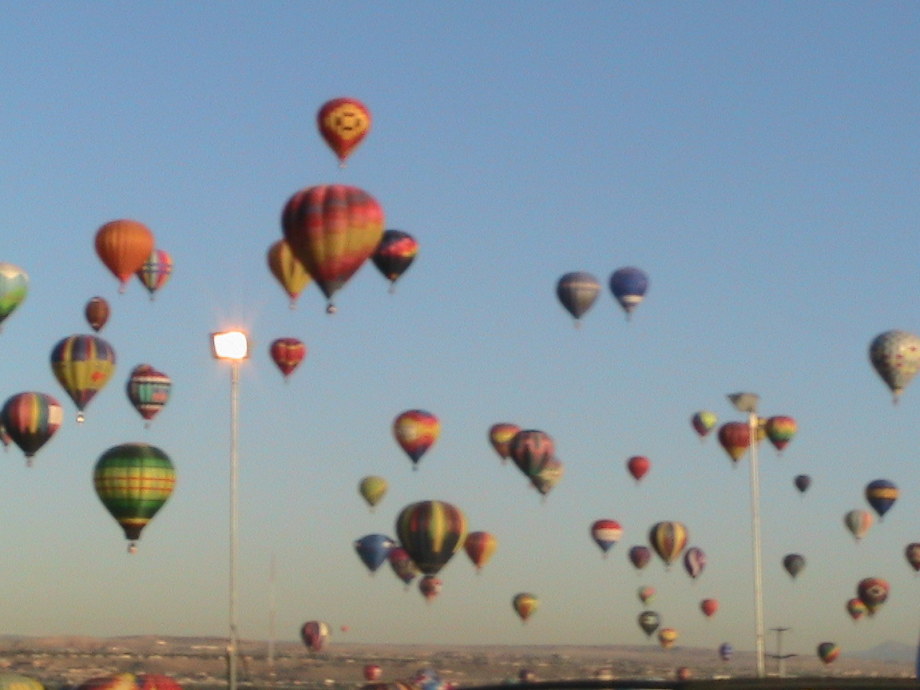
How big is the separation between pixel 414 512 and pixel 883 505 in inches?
1229

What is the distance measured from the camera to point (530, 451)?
281 ft

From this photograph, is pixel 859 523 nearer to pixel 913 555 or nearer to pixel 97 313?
pixel 913 555

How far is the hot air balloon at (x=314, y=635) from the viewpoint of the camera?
11038 centimetres

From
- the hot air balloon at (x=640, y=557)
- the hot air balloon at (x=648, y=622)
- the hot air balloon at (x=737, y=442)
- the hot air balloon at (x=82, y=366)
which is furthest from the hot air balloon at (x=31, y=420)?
the hot air balloon at (x=648, y=622)

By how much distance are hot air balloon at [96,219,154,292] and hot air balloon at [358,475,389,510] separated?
83.3 feet

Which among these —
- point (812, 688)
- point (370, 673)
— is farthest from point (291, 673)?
point (812, 688)

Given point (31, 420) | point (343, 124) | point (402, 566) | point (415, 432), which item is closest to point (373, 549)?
point (402, 566)

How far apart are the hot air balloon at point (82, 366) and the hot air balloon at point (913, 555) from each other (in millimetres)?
48252

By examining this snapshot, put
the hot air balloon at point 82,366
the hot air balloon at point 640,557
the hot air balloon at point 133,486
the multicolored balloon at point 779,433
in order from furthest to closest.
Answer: the hot air balloon at point 640,557, the multicolored balloon at point 779,433, the hot air balloon at point 82,366, the hot air balloon at point 133,486

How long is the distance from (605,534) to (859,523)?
14114 millimetres

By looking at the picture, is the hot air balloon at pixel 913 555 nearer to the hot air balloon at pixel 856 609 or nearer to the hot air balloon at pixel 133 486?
the hot air balloon at pixel 856 609

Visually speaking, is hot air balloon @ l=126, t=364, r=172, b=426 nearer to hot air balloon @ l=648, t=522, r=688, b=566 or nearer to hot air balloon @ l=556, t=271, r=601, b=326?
hot air balloon @ l=556, t=271, r=601, b=326

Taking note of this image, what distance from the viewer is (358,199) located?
176 ft

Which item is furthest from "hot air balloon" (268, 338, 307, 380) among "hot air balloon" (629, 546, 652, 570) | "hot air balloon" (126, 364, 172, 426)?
"hot air balloon" (629, 546, 652, 570)
